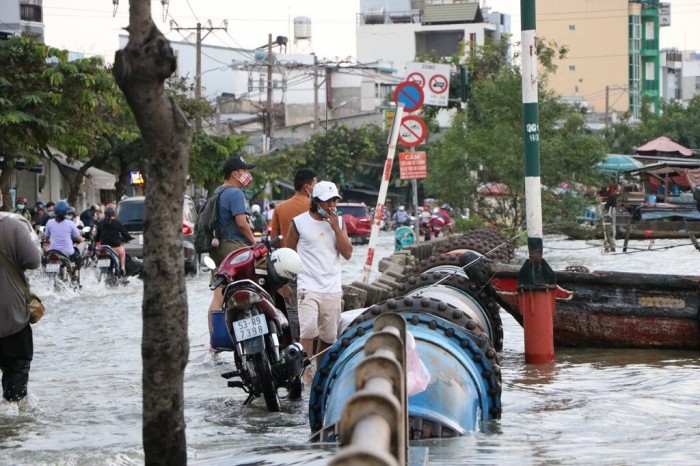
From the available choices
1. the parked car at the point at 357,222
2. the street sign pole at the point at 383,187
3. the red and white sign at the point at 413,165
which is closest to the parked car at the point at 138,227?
the red and white sign at the point at 413,165

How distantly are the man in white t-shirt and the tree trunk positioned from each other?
4.18 metres

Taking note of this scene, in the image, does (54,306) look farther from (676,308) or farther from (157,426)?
(157,426)

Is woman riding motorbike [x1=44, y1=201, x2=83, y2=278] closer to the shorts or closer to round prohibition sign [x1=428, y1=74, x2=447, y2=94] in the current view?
round prohibition sign [x1=428, y1=74, x2=447, y2=94]

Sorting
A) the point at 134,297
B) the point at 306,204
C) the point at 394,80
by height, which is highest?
the point at 394,80

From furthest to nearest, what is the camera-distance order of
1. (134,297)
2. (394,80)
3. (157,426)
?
1. (394,80)
2. (134,297)
3. (157,426)

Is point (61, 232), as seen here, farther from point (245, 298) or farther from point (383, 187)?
point (245, 298)

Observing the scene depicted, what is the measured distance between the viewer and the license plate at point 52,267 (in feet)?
73.2

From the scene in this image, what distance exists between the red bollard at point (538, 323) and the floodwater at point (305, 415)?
0.45ft

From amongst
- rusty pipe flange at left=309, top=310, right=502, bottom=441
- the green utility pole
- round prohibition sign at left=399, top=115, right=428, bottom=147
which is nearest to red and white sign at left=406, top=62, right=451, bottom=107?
round prohibition sign at left=399, top=115, right=428, bottom=147

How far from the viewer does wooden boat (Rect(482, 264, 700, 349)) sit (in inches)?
498

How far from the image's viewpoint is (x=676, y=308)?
1271 cm

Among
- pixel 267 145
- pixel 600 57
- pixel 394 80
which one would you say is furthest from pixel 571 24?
pixel 267 145

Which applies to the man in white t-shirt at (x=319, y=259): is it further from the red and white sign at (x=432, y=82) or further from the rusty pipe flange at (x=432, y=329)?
the red and white sign at (x=432, y=82)

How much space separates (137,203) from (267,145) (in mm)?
38417
